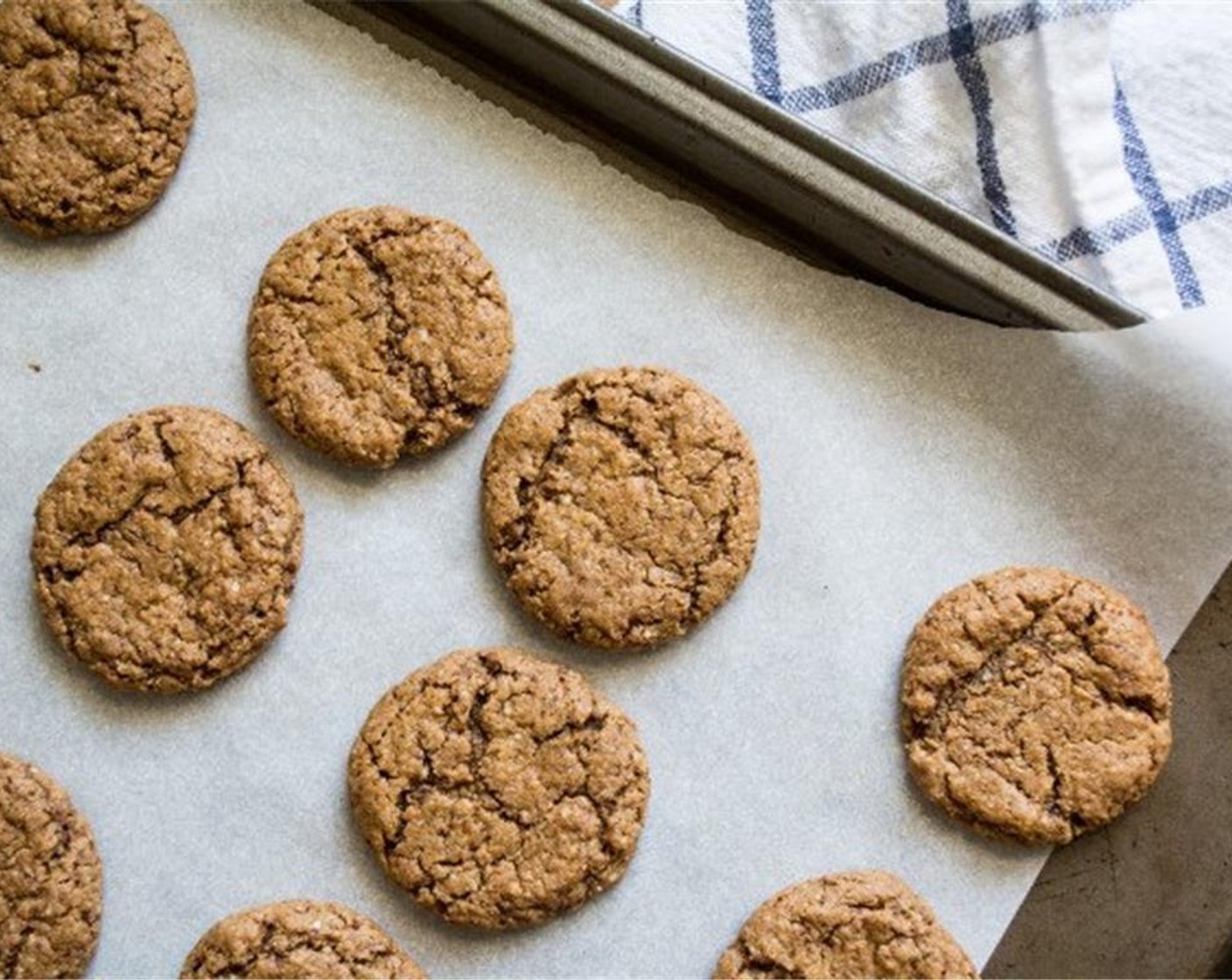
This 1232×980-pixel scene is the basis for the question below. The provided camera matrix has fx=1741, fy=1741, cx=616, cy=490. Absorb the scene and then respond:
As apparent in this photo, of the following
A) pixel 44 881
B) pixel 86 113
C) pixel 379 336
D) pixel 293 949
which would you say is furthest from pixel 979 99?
pixel 44 881

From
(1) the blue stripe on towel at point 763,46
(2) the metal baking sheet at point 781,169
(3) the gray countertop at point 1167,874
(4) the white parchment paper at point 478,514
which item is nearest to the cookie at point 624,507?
(4) the white parchment paper at point 478,514

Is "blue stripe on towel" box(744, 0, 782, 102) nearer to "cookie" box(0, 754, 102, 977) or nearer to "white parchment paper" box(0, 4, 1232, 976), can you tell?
"white parchment paper" box(0, 4, 1232, 976)

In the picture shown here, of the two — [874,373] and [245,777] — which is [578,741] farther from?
[874,373]

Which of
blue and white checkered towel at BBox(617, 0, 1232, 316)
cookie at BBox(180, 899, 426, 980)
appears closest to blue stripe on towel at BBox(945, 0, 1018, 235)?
blue and white checkered towel at BBox(617, 0, 1232, 316)

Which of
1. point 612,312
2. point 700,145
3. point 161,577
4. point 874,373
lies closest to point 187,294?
point 161,577

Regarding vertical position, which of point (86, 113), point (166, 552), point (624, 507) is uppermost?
point (86, 113)

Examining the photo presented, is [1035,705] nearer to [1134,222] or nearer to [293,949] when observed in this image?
[1134,222]

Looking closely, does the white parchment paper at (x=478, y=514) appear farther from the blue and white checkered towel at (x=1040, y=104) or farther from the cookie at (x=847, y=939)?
the blue and white checkered towel at (x=1040, y=104)
